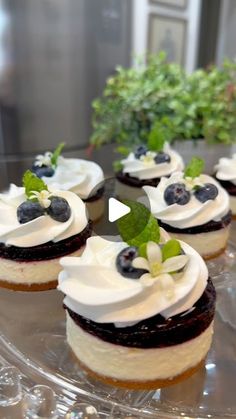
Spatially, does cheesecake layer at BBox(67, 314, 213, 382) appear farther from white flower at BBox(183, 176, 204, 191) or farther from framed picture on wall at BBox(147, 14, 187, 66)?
framed picture on wall at BBox(147, 14, 187, 66)

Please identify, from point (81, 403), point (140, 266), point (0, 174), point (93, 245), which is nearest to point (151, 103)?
point (0, 174)

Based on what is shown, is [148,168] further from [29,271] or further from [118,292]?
[118,292]

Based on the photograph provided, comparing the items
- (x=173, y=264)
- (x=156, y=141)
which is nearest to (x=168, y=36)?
(x=156, y=141)

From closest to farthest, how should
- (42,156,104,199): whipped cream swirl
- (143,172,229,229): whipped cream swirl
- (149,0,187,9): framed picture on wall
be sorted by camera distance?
(143,172,229,229): whipped cream swirl → (42,156,104,199): whipped cream swirl → (149,0,187,9): framed picture on wall

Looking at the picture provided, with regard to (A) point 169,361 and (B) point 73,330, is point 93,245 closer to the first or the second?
(B) point 73,330

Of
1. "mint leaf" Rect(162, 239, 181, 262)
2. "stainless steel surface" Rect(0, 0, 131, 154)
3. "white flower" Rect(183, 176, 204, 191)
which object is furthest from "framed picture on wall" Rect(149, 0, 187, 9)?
"mint leaf" Rect(162, 239, 181, 262)

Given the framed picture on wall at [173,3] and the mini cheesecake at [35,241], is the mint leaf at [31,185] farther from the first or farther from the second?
the framed picture on wall at [173,3]

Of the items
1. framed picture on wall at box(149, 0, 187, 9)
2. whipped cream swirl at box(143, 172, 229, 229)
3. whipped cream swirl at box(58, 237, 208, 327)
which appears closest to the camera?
whipped cream swirl at box(58, 237, 208, 327)
